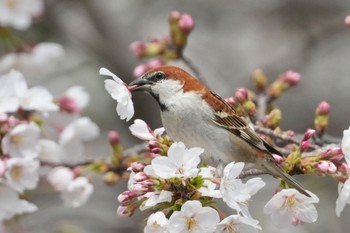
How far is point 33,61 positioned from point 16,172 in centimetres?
167

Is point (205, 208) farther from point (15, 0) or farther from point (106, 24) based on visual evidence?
point (106, 24)

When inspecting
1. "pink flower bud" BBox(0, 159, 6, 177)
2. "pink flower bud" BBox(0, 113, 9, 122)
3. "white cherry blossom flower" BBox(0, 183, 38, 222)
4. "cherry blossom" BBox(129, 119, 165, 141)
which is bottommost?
"cherry blossom" BBox(129, 119, 165, 141)

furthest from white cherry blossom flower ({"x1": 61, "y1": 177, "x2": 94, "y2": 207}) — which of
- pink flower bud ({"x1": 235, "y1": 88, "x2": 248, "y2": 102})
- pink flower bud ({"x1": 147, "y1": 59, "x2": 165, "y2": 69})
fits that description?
pink flower bud ({"x1": 235, "y1": 88, "x2": 248, "y2": 102})

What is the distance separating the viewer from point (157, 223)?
316 centimetres

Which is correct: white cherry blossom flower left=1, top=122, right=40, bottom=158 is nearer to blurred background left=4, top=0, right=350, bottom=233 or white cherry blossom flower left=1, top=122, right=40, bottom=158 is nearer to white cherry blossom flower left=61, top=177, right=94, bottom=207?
white cherry blossom flower left=61, top=177, right=94, bottom=207

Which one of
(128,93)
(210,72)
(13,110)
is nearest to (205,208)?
(128,93)

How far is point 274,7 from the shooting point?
8898 mm

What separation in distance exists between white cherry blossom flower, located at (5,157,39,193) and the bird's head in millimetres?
930

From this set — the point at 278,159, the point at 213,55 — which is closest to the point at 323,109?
the point at 278,159

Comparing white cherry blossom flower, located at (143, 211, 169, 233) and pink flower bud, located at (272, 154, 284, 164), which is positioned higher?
pink flower bud, located at (272, 154, 284, 164)

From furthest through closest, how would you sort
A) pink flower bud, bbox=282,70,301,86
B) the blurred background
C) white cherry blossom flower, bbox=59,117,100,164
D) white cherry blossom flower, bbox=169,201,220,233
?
the blurred background, white cherry blossom flower, bbox=59,117,100,164, pink flower bud, bbox=282,70,301,86, white cherry blossom flower, bbox=169,201,220,233

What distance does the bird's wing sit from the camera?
3.85m

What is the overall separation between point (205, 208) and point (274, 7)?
19.9 ft

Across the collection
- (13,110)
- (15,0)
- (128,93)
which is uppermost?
(15,0)
